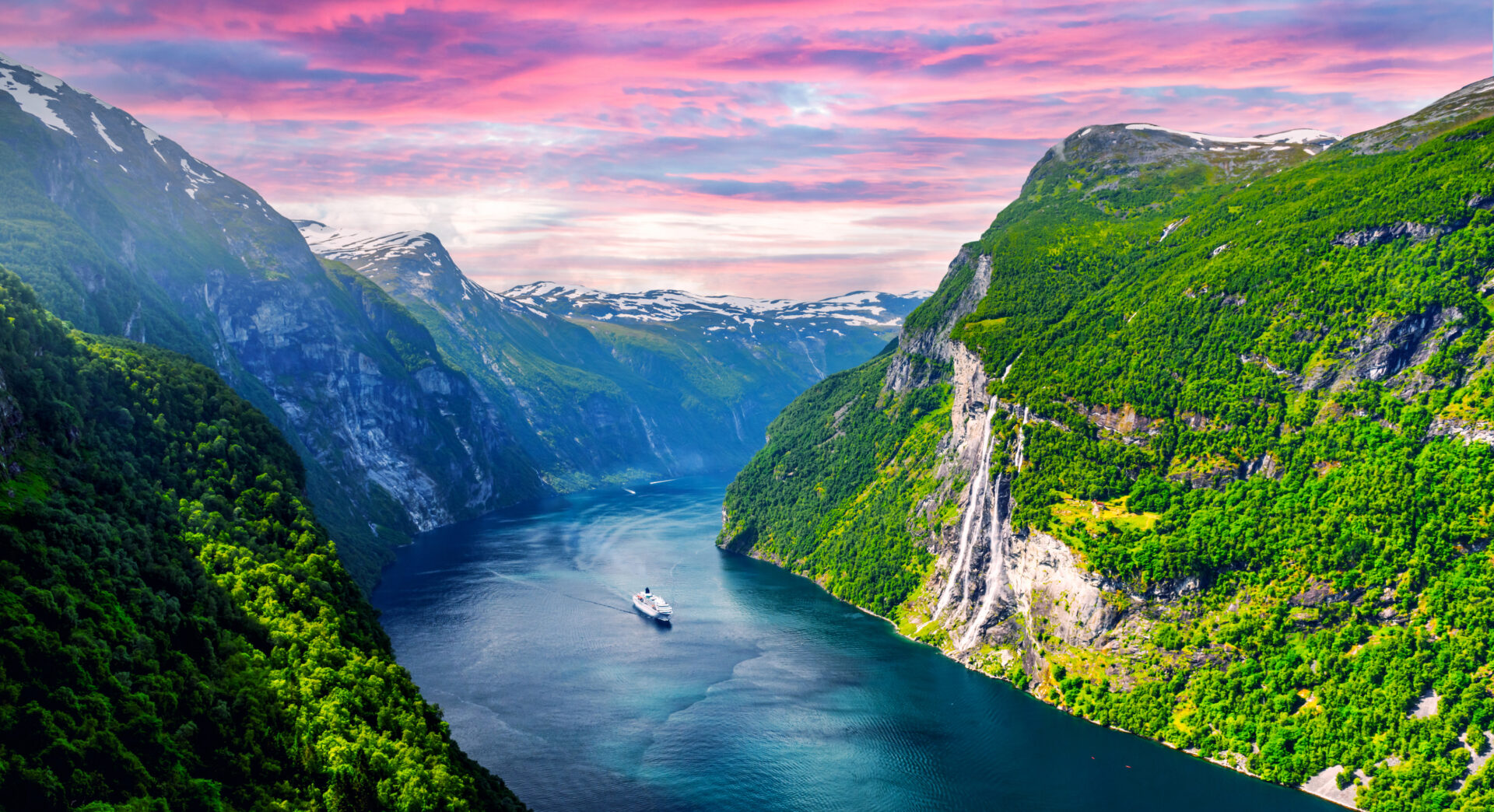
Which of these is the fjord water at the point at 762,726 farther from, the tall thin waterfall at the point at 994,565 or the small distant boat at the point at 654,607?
the tall thin waterfall at the point at 994,565

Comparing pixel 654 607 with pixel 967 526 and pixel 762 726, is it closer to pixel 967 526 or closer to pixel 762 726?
pixel 762 726

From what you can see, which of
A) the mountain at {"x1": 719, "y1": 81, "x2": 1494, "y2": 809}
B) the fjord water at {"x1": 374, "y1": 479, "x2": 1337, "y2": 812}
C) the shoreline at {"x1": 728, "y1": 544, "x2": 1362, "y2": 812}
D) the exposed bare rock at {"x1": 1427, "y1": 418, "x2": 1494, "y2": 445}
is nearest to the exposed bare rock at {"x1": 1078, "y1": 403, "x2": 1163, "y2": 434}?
the mountain at {"x1": 719, "y1": 81, "x2": 1494, "y2": 809}

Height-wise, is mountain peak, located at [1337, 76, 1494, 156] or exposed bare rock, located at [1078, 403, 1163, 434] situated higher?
mountain peak, located at [1337, 76, 1494, 156]

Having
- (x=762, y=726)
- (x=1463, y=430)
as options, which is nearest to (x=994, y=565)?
(x=762, y=726)

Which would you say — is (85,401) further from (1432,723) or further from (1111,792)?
(1432,723)

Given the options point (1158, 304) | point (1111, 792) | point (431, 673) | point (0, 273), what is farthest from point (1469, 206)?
point (0, 273)

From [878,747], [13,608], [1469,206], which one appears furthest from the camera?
[1469,206]

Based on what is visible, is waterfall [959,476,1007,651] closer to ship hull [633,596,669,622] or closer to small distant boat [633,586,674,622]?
small distant boat [633,586,674,622]
